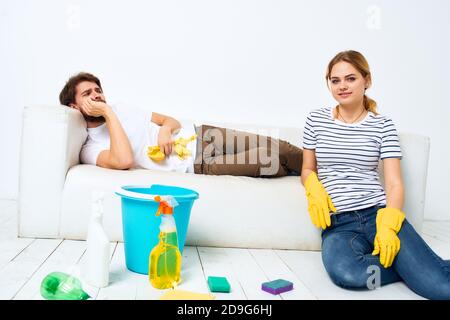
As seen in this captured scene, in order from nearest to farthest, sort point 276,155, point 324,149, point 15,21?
point 324,149
point 276,155
point 15,21

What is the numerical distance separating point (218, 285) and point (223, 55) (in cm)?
162

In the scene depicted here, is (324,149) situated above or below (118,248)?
above

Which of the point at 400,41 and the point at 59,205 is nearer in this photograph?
the point at 59,205

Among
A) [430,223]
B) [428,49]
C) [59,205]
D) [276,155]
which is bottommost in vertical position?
[430,223]

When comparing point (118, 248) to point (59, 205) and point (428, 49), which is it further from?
point (428, 49)

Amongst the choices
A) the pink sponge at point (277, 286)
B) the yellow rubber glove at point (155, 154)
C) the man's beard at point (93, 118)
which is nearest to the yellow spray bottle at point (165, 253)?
the pink sponge at point (277, 286)

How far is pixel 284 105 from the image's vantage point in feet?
8.65

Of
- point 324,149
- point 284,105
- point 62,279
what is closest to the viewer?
point 62,279

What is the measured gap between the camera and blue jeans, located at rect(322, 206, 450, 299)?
127 centimetres

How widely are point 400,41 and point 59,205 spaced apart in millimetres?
2104

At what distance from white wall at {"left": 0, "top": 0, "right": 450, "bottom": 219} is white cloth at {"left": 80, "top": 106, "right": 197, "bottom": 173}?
2.00ft

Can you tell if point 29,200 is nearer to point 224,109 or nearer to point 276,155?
point 276,155

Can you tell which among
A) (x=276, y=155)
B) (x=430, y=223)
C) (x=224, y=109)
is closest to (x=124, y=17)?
(x=224, y=109)

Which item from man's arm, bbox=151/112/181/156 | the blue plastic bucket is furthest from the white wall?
the blue plastic bucket
